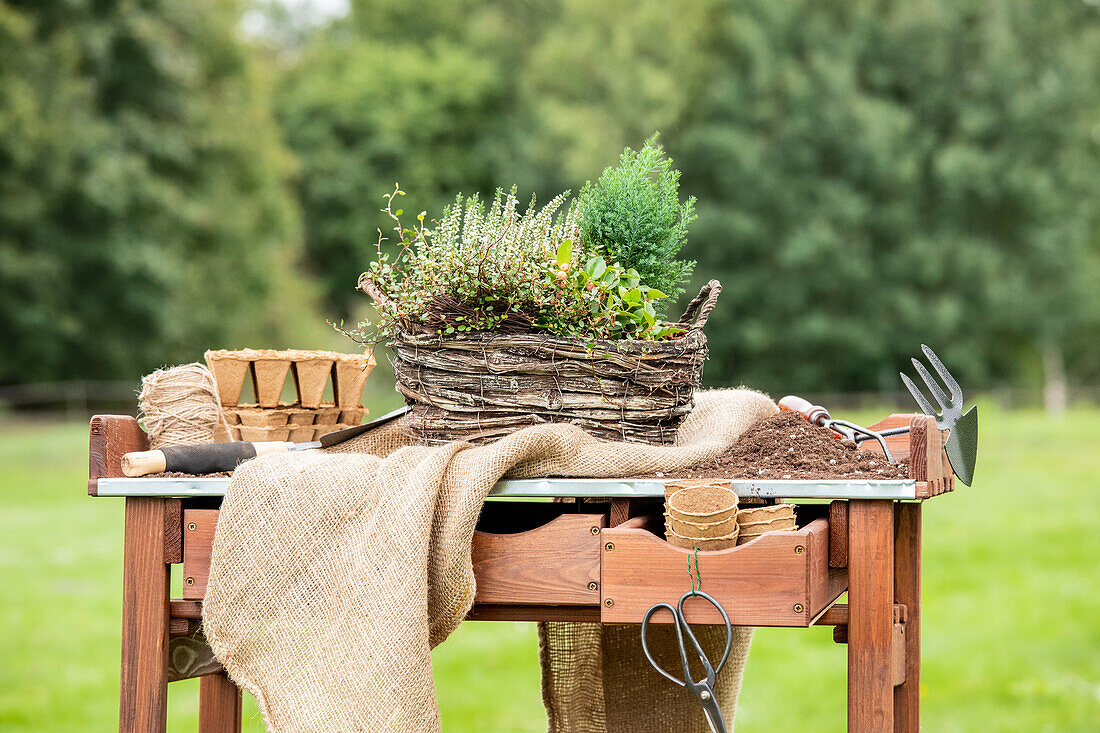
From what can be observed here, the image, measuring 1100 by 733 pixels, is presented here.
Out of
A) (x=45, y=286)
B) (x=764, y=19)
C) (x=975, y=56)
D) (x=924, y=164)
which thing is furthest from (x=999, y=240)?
(x=45, y=286)

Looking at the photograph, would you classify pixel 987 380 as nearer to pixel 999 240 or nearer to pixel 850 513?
pixel 999 240

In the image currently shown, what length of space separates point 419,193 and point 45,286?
8.39 metres

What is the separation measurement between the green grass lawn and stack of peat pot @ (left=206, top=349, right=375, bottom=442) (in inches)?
121

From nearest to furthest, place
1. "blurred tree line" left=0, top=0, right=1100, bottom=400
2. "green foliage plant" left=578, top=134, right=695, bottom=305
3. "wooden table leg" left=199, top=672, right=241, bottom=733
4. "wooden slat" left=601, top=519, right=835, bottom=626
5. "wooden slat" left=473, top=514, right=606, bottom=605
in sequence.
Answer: "wooden slat" left=601, top=519, right=835, bottom=626 → "wooden slat" left=473, top=514, right=606, bottom=605 → "green foliage plant" left=578, top=134, right=695, bottom=305 → "wooden table leg" left=199, top=672, right=241, bottom=733 → "blurred tree line" left=0, top=0, right=1100, bottom=400

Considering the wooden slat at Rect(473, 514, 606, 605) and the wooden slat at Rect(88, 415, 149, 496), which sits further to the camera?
the wooden slat at Rect(88, 415, 149, 496)

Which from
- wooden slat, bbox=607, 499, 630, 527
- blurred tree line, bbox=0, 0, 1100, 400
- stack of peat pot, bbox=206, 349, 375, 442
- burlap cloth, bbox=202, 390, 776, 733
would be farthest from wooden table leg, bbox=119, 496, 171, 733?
blurred tree line, bbox=0, 0, 1100, 400

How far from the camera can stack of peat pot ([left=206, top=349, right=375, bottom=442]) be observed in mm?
2400

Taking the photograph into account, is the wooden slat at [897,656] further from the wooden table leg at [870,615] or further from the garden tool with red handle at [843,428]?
the garden tool with red handle at [843,428]

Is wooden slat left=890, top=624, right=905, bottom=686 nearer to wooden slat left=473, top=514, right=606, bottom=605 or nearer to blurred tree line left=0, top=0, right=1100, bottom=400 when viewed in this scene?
wooden slat left=473, top=514, right=606, bottom=605

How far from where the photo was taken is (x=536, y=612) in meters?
2.03

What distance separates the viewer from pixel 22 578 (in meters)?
8.05

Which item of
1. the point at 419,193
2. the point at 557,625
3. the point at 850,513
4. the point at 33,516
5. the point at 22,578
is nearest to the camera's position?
the point at 850,513

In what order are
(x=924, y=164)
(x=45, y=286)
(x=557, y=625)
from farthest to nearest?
(x=924, y=164)
(x=45, y=286)
(x=557, y=625)

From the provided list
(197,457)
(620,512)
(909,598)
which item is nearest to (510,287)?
(620,512)
